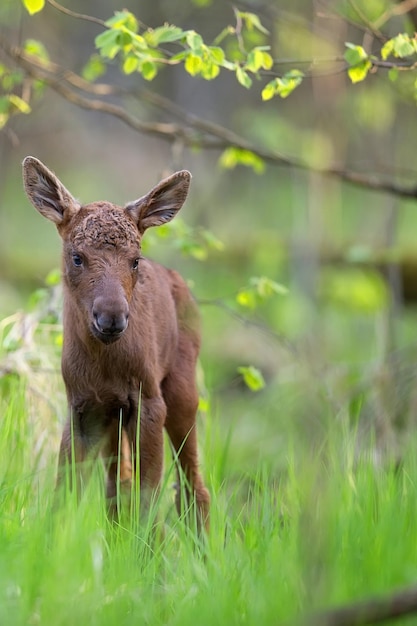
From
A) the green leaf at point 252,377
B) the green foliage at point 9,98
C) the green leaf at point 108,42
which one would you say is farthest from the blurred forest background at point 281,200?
the green leaf at point 108,42

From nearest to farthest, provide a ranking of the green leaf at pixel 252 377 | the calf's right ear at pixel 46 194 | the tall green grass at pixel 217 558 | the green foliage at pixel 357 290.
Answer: the tall green grass at pixel 217 558
the calf's right ear at pixel 46 194
the green leaf at pixel 252 377
the green foliage at pixel 357 290

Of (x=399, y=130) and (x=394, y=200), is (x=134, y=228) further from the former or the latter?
(x=399, y=130)

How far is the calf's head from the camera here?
4977mm

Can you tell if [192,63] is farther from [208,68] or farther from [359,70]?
[359,70]

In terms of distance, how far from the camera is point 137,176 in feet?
64.3

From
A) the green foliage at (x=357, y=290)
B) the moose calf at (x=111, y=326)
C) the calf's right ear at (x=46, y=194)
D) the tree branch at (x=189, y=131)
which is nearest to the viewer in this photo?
the moose calf at (x=111, y=326)

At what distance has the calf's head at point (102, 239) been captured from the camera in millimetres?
4977

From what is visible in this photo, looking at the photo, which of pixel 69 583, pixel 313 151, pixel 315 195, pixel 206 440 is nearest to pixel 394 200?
pixel 315 195

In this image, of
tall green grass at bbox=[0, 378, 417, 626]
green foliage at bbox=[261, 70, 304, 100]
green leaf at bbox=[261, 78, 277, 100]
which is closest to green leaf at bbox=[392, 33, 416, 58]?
green foliage at bbox=[261, 70, 304, 100]

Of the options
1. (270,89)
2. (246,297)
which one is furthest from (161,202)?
(246,297)

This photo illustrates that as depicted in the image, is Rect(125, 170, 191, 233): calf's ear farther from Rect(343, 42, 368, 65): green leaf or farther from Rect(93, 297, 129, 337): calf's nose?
Rect(343, 42, 368, 65): green leaf

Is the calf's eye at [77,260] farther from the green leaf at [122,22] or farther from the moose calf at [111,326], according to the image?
the green leaf at [122,22]

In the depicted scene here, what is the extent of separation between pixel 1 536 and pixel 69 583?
59 cm

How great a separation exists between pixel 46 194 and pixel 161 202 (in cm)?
64
